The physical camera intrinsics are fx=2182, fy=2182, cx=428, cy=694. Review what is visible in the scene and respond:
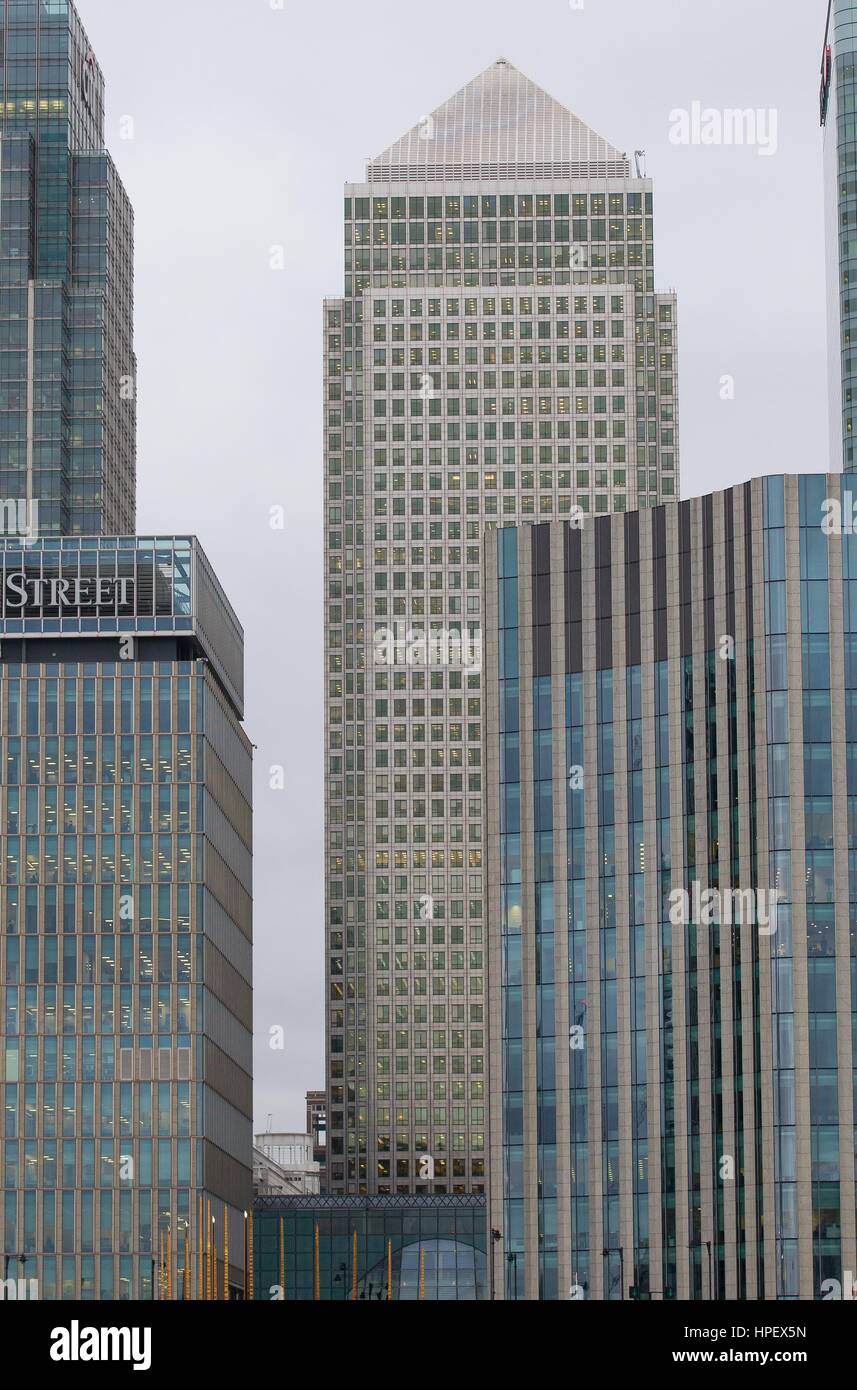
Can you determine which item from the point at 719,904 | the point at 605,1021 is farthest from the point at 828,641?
the point at 605,1021

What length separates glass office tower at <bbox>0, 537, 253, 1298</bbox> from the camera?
605 feet

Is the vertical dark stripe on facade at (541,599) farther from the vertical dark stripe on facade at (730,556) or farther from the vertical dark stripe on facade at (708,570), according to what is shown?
the vertical dark stripe on facade at (730,556)

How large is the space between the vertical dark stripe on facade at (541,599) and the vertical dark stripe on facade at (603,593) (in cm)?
342

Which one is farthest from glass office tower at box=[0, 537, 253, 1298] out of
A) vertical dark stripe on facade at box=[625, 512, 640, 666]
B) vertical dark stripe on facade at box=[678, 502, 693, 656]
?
vertical dark stripe on facade at box=[678, 502, 693, 656]

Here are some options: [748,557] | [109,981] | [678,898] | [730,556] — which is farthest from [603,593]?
[109,981]

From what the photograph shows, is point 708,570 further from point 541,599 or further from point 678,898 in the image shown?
point 678,898

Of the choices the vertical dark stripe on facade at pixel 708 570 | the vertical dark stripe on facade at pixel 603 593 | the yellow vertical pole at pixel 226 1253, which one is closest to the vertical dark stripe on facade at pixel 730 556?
the vertical dark stripe on facade at pixel 708 570

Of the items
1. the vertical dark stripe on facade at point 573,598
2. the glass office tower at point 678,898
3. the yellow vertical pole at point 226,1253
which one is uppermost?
the vertical dark stripe on facade at point 573,598

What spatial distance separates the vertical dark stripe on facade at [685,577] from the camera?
140 m

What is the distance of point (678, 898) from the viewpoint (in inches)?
5374

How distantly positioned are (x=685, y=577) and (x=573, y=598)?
26.5ft

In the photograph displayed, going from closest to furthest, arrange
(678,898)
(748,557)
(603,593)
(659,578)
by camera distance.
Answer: (678,898) → (748,557) → (659,578) → (603,593)

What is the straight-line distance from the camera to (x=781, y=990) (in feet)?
423

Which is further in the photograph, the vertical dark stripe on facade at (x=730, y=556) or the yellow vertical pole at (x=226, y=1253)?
the yellow vertical pole at (x=226, y=1253)
